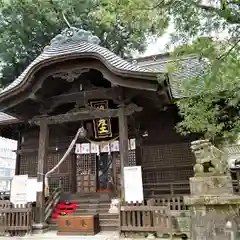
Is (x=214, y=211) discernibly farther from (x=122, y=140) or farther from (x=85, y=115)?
(x=85, y=115)

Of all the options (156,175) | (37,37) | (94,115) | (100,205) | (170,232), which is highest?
(37,37)

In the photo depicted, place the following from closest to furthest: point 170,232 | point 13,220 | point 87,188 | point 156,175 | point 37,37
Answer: point 170,232 → point 13,220 → point 156,175 → point 87,188 → point 37,37

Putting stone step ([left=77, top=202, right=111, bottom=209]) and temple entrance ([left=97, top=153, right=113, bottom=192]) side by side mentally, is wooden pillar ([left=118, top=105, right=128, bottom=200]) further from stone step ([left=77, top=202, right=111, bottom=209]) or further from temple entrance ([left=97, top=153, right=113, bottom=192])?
temple entrance ([left=97, top=153, right=113, bottom=192])

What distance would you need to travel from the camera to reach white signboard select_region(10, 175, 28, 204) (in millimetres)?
8266

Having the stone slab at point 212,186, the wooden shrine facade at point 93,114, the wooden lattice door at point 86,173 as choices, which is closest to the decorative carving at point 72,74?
the wooden shrine facade at point 93,114

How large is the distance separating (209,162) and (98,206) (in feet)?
18.0

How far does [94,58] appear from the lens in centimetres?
835

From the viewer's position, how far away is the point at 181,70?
8688mm

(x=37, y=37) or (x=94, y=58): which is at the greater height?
(x=37, y=37)

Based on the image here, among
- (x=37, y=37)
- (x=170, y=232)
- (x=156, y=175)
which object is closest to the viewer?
(x=170, y=232)

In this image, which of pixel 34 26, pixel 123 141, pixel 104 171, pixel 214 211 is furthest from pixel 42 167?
pixel 34 26

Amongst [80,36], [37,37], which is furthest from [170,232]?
[37,37]

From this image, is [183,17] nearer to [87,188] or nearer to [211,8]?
[211,8]

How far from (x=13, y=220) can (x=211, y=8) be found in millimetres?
7801
